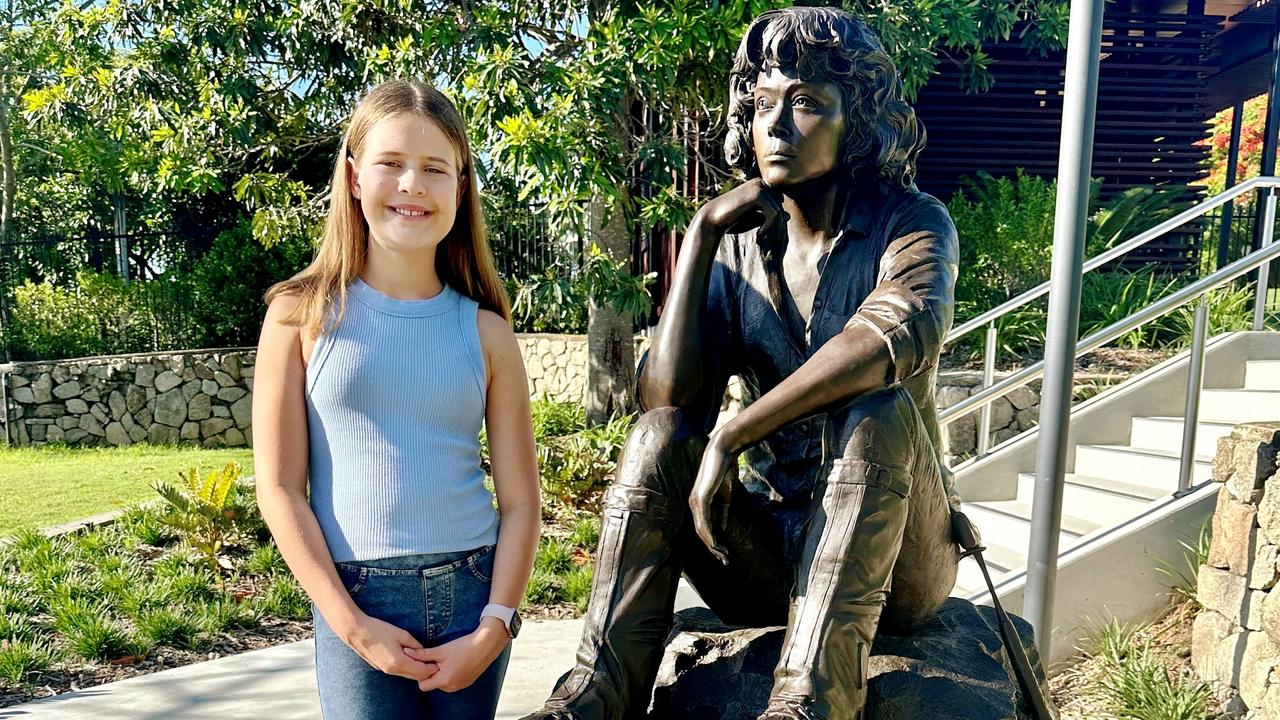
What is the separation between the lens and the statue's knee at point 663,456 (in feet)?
6.17

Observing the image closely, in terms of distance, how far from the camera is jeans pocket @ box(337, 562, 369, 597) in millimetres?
1703

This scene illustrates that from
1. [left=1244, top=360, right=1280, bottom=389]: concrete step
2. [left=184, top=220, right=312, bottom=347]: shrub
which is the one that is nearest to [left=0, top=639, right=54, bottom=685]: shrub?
[left=1244, top=360, right=1280, bottom=389]: concrete step

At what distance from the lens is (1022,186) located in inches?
329

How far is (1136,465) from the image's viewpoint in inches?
206

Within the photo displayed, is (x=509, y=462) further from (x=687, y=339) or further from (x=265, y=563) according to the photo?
(x=265, y=563)

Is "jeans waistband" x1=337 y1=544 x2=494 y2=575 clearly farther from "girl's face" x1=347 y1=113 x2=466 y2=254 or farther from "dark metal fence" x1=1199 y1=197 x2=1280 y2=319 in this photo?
"dark metal fence" x1=1199 y1=197 x2=1280 y2=319

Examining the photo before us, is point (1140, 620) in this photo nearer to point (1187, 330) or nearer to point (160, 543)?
point (1187, 330)

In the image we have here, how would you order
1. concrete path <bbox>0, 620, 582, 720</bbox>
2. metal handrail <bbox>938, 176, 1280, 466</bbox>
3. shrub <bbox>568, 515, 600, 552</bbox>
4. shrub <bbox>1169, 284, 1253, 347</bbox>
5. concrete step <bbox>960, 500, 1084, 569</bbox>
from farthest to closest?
shrub <bbox>1169, 284, 1253, 347</bbox> < shrub <bbox>568, 515, 600, 552</bbox> < metal handrail <bbox>938, 176, 1280, 466</bbox> < concrete step <bbox>960, 500, 1084, 569</bbox> < concrete path <bbox>0, 620, 582, 720</bbox>

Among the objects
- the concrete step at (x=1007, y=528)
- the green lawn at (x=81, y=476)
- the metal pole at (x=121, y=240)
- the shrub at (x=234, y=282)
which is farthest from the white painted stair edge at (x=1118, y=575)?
the metal pole at (x=121, y=240)

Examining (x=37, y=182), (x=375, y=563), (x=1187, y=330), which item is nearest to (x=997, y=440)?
(x=1187, y=330)

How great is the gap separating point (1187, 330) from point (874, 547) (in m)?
6.22

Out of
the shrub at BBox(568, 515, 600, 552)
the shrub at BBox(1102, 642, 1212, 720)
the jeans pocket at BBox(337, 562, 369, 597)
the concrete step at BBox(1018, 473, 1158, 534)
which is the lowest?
the shrub at BBox(568, 515, 600, 552)

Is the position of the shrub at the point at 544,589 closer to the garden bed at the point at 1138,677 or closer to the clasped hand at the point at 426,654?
the garden bed at the point at 1138,677

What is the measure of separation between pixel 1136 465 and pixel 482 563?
4.52 meters
